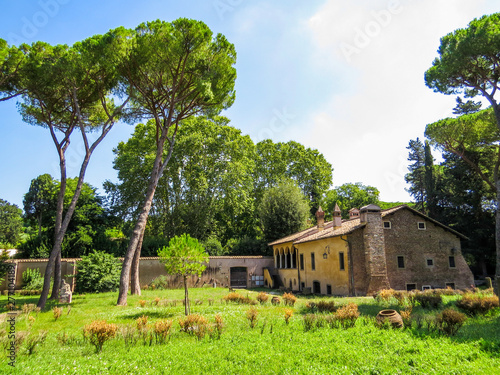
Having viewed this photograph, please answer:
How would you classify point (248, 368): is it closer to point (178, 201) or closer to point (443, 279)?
point (443, 279)

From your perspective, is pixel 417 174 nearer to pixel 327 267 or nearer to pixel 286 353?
pixel 327 267

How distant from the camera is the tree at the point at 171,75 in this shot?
1630 centimetres

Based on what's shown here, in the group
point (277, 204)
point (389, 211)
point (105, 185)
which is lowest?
point (389, 211)

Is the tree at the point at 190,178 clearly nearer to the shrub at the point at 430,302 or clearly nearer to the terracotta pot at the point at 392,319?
the shrub at the point at 430,302

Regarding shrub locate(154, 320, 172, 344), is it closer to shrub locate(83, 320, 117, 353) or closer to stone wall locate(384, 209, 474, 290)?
shrub locate(83, 320, 117, 353)

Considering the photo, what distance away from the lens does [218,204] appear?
32.6 m

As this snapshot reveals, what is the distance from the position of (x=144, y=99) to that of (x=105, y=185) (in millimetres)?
16348

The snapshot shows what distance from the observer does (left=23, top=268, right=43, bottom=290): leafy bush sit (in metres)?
22.4

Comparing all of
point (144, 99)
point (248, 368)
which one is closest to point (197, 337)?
point (248, 368)

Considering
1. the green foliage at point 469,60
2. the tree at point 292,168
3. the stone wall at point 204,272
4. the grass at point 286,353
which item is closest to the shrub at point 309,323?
the grass at point 286,353

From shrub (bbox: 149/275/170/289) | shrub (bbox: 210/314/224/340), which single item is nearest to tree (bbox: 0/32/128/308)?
shrub (bbox: 149/275/170/289)

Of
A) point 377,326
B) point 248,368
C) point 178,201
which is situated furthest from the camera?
point 178,201

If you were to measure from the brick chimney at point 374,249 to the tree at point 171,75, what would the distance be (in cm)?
1169

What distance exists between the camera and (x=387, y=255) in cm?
1925
